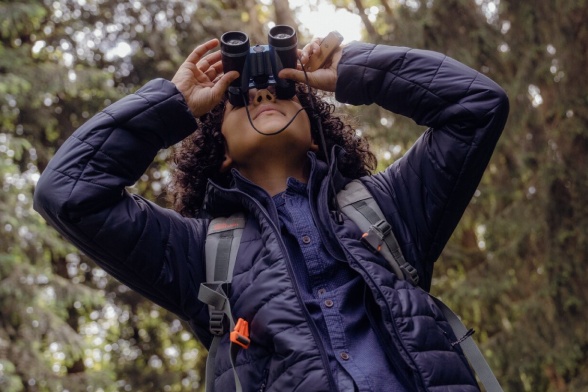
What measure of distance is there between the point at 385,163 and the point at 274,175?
20.0 feet

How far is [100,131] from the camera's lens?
8.13ft

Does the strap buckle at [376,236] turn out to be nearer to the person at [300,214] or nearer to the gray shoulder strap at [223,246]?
the person at [300,214]

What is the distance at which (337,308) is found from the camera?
2.21 m

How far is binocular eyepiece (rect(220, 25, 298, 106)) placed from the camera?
258 centimetres

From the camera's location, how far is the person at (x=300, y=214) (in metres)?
2.14

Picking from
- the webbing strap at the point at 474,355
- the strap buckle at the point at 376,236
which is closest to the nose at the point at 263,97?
the strap buckle at the point at 376,236

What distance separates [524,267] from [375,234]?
5.47 metres

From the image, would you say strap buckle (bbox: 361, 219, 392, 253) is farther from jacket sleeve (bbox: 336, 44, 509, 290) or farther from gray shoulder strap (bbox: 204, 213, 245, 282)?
gray shoulder strap (bbox: 204, 213, 245, 282)

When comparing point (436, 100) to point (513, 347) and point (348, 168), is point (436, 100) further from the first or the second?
point (513, 347)

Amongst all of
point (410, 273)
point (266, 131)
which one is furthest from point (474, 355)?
point (266, 131)

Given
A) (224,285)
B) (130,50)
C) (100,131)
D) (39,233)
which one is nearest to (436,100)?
(224,285)

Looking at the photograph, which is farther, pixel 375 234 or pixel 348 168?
pixel 348 168

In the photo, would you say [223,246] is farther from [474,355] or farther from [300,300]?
[474,355]

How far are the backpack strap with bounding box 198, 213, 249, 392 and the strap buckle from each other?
1.34 feet
